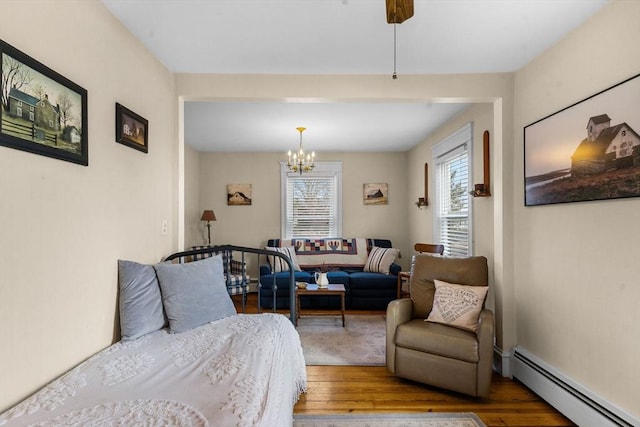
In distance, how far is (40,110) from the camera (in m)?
1.47

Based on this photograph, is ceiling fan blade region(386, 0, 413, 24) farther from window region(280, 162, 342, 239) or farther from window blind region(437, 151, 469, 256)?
window region(280, 162, 342, 239)

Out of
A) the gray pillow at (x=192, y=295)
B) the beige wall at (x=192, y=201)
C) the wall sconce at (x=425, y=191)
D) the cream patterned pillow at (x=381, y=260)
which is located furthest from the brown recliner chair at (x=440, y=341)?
the beige wall at (x=192, y=201)

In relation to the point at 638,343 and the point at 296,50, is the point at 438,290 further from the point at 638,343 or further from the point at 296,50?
the point at 296,50

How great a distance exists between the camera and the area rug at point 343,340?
3.19 m

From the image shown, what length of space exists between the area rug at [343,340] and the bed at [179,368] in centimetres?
76

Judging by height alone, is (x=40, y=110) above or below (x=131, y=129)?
below

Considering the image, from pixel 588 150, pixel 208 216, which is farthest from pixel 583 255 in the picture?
pixel 208 216

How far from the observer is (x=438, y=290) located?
9.39 feet

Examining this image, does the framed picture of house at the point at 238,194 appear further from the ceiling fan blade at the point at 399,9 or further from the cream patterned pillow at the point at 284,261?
the ceiling fan blade at the point at 399,9

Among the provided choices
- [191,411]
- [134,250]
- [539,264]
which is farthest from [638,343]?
[134,250]

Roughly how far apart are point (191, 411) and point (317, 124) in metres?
3.72

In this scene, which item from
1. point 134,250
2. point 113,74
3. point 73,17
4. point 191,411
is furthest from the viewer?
point 134,250

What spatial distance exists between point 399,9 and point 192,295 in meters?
1.97

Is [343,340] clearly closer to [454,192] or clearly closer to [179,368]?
[454,192]
